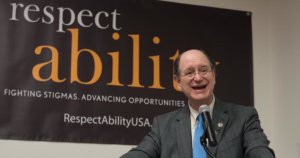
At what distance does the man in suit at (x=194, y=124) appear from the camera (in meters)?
2.03

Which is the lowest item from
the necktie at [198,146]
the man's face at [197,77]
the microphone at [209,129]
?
the necktie at [198,146]

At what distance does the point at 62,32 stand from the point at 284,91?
1774 millimetres

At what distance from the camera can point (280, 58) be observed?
3.98 m

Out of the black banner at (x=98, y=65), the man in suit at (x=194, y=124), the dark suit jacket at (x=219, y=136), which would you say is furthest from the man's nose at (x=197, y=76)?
the black banner at (x=98, y=65)

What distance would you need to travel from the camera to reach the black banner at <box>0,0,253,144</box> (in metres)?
3.41

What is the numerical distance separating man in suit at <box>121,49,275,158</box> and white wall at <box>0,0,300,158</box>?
50.0 inches

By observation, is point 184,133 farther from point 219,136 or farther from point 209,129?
point 209,129

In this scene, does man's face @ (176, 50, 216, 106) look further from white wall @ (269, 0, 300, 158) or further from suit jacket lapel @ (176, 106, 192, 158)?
white wall @ (269, 0, 300, 158)

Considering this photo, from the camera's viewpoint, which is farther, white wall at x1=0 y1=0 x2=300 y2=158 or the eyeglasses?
white wall at x1=0 y1=0 x2=300 y2=158

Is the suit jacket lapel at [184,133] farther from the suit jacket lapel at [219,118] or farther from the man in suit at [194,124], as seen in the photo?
the suit jacket lapel at [219,118]

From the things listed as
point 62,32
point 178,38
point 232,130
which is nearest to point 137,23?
point 178,38

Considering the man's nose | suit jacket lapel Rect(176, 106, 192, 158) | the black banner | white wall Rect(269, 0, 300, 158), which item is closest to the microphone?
suit jacket lapel Rect(176, 106, 192, 158)

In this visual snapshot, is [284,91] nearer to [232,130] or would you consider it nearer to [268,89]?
[268,89]

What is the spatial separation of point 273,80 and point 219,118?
6.71ft
